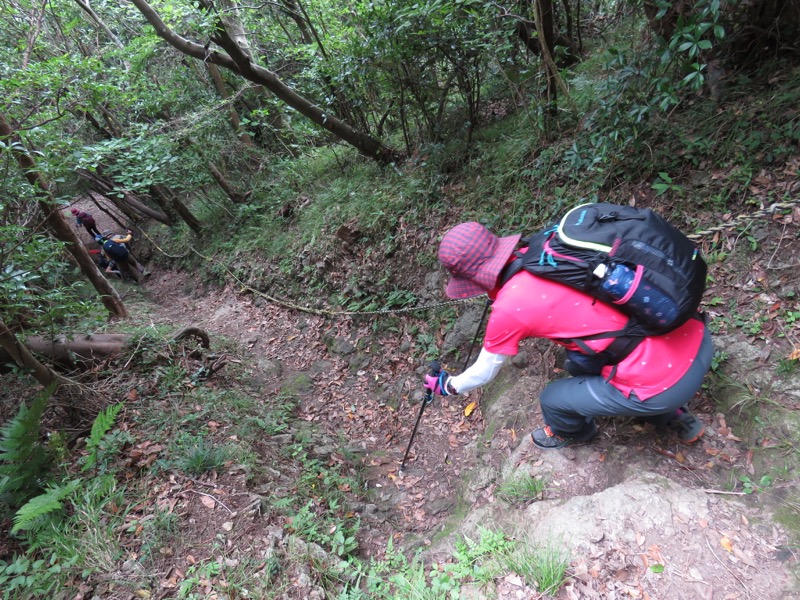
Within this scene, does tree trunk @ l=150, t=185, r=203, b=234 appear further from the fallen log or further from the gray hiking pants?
the gray hiking pants

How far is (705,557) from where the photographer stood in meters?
2.35

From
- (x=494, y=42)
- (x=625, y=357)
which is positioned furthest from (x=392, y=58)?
(x=625, y=357)

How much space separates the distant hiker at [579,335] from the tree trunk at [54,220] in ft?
14.0

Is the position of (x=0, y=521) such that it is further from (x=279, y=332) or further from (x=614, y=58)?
(x=614, y=58)

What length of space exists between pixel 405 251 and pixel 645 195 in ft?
11.5

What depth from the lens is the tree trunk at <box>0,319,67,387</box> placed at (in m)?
3.75

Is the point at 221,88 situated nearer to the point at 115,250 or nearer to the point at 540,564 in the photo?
the point at 115,250

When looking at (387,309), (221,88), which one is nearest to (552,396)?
(387,309)

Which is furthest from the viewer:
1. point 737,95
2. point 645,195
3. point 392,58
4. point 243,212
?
point 243,212

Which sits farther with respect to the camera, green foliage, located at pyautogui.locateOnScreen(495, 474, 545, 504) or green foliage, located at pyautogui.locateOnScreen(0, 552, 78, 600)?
green foliage, located at pyautogui.locateOnScreen(495, 474, 545, 504)

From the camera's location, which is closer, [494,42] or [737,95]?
[737,95]

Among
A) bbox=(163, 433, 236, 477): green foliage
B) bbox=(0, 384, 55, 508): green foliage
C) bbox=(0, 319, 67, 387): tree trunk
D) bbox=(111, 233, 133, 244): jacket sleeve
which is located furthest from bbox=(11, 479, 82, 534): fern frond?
bbox=(111, 233, 133, 244): jacket sleeve

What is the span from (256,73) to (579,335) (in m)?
6.86

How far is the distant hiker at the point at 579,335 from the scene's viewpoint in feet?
8.14
